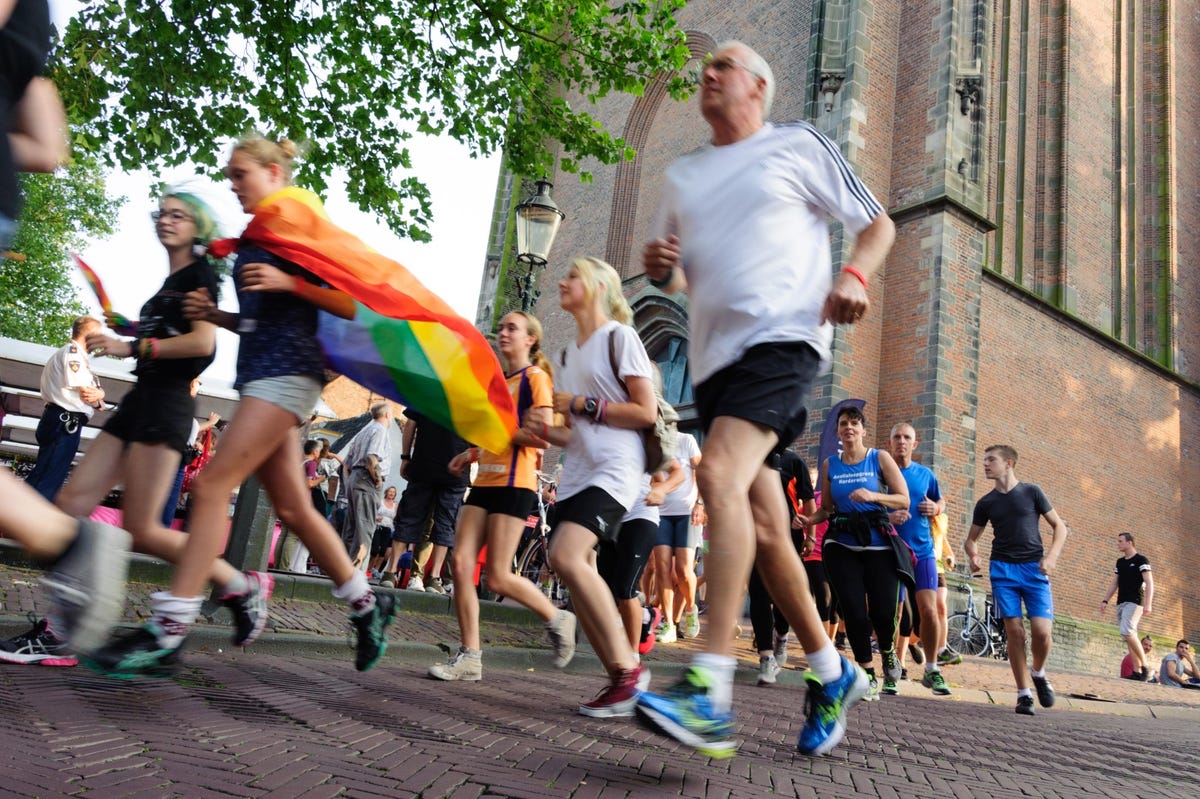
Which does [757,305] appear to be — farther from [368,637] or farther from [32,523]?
[32,523]

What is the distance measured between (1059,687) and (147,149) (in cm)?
1162

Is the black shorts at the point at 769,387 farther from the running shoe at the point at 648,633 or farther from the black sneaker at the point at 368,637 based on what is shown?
the running shoe at the point at 648,633

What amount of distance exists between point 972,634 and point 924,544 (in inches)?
332

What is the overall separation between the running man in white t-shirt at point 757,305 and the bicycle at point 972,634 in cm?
1332

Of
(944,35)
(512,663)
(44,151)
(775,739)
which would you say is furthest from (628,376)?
(944,35)

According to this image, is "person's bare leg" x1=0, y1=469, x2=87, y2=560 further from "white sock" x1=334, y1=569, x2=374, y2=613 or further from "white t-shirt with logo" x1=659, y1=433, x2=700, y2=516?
"white t-shirt with logo" x1=659, y1=433, x2=700, y2=516

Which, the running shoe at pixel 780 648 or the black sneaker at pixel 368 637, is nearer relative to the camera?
the black sneaker at pixel 368 637

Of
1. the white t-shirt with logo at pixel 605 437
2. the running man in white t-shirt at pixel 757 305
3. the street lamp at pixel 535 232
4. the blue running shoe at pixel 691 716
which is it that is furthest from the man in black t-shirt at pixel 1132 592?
the blue running shoe at pixel 691 716

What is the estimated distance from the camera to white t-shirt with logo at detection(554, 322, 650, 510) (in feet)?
13.9

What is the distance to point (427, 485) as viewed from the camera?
27.4 ft

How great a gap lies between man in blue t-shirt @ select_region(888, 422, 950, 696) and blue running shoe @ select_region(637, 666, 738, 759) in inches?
219

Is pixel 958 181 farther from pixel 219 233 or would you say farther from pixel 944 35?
pixel 219 233

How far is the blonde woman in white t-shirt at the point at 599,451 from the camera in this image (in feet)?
13.4

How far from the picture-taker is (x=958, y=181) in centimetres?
1708
